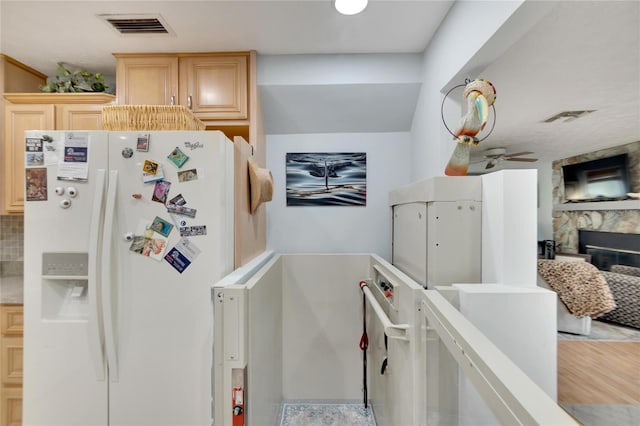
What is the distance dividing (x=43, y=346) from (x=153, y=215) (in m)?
0.77

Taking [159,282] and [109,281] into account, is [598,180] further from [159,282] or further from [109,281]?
[109,281]

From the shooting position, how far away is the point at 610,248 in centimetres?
258

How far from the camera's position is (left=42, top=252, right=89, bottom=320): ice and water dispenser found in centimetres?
117

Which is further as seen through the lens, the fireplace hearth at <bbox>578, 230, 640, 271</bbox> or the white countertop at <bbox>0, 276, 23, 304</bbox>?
the fireplace hearth at <bbox>578, 230, 640, 271</bbox>

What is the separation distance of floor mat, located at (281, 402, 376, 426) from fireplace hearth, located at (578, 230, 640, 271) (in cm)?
280

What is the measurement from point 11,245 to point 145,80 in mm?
1804

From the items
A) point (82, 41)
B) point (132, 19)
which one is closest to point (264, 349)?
point (132, 19)

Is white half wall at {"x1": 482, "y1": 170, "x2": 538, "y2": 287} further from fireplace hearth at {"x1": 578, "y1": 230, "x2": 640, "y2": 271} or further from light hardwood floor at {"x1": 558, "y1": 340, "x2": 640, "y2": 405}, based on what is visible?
fireplace hearth at {"x1": 578, "y1": 230, "x2": 640, "y2": 271}

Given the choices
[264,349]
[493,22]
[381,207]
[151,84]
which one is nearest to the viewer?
[493,22]

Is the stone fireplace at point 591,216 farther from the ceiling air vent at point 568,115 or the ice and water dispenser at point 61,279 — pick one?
the ice and water dispenser at point 61,279

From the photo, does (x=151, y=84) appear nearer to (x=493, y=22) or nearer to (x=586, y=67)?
(x=493, y=22)

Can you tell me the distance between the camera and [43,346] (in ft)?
3.79

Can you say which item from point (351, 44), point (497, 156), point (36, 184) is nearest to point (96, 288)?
point (36, 184)

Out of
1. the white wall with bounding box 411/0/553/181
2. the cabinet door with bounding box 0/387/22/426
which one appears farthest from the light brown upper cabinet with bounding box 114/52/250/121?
the cabinet door with bounding box 0/387/22/426
